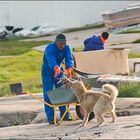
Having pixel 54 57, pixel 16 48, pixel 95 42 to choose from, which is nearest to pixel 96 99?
pixel 54 57

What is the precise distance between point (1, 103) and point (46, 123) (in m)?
3.19

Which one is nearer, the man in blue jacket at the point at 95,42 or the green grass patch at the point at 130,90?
the green grass patch at the point at 130,90

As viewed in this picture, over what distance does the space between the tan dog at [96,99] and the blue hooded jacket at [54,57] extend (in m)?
0.51

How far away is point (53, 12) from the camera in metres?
41.2

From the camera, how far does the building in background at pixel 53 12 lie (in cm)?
4103

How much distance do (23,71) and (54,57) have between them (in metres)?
10.3

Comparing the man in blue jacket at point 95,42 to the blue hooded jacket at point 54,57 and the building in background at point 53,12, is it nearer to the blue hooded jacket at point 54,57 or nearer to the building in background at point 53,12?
the blue hooded jacket at point 54,57

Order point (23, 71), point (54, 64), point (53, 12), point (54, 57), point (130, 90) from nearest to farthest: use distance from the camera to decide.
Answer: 1. point (54, 64)
2. point (54, 57)
3. point (130, 90)
4. point (23, 71)
5. point (53, 12)

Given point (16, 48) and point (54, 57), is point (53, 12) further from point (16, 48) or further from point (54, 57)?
point (54, 57)

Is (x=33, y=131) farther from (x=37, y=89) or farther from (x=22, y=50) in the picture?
(x=22, y=50)

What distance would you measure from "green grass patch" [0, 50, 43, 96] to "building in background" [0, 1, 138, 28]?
646 inches

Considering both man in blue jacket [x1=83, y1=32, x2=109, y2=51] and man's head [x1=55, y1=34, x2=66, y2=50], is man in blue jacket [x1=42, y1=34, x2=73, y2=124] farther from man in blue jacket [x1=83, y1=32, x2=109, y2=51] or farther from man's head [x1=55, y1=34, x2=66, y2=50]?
man in blue jacket [x1=83, y1=32, x2=109, y2=51]

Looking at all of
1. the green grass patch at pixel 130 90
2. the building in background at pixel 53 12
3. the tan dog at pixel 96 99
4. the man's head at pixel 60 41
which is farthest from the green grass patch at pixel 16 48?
the tan dog at pixel 96 99

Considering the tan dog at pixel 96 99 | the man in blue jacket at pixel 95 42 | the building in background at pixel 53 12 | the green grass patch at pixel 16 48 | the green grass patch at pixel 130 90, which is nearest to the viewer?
the tan dog at pixel 96 99
